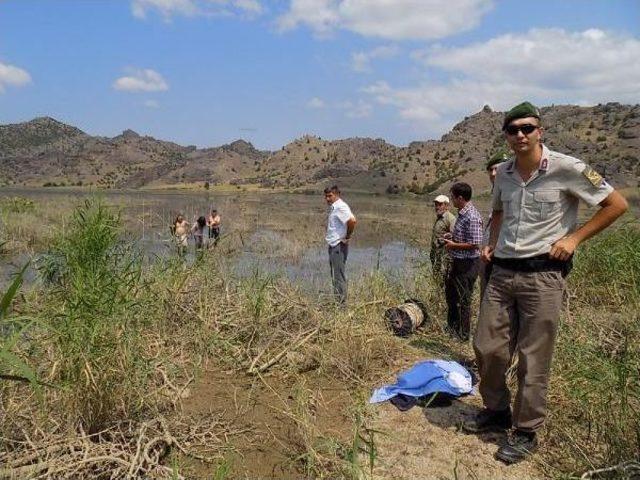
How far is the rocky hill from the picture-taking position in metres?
48.3

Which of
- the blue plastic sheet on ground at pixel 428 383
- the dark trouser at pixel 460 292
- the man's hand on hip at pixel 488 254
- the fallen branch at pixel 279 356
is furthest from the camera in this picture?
the dark trouser at pixel 460 292

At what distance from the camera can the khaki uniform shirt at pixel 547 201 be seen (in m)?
2.92

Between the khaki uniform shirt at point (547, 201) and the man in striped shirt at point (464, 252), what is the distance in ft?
6.17

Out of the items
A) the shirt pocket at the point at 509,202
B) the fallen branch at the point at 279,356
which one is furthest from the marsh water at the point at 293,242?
the shirt pocket at the point at 509,202

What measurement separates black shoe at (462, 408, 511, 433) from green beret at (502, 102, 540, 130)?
1.75m

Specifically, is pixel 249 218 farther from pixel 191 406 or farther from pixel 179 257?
pixel 191 406

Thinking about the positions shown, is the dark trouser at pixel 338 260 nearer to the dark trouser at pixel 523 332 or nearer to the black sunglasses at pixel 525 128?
the dark trouser at pixel 523 332

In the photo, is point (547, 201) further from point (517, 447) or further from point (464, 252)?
point (464, 252)

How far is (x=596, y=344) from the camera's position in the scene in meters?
4.12

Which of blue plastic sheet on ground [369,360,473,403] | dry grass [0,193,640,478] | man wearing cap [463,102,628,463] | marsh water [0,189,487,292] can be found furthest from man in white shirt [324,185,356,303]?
man wearing cap [463,102,628,463]

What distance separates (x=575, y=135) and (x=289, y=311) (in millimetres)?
53144

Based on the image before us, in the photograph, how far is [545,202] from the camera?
3.03 m

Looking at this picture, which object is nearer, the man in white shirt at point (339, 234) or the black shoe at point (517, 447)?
the black shoe at point (517, 447)

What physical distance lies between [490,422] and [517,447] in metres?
0.35
